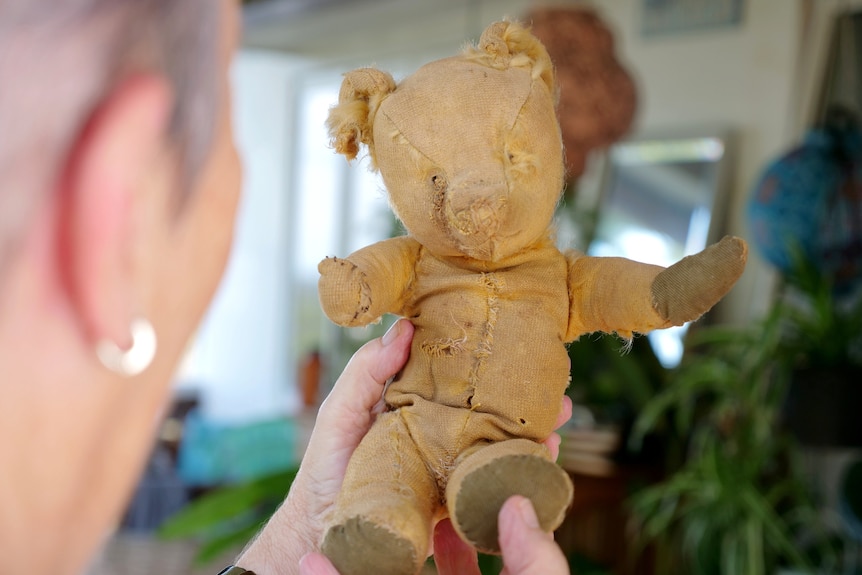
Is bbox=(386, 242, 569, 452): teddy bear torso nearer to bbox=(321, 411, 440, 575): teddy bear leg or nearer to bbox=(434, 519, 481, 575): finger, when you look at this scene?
bbox=(321, 411, 440, 575): teddy bear leg

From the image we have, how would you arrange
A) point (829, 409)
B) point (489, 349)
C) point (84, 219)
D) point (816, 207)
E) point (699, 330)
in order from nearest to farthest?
1. point (84, 219)
2. point (489, 349)
3. point (829, 409)
4. point (816, 207)
5. point (699, 330)

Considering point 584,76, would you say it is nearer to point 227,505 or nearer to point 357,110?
point 227,505

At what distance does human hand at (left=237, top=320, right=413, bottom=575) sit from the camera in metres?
0.74

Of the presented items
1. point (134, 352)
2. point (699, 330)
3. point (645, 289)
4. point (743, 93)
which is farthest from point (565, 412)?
point (743, 93)

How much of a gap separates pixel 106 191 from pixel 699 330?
2.66 meters

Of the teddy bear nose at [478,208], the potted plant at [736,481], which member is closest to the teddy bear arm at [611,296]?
the teddy bear nose at [478,208]

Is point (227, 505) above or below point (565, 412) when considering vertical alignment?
below

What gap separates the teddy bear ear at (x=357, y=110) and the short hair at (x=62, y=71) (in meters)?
0.34

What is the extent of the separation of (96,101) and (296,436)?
11.3 ft

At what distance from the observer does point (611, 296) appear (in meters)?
0.66

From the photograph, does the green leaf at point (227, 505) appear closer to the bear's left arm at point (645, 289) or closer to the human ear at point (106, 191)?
the bear's left arm at point (645, 289)

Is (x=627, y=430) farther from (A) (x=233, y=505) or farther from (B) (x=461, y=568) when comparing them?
(B) (x=461, y=568)

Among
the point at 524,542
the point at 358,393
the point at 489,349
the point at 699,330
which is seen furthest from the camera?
the point at 699,330

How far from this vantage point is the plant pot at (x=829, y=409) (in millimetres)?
2064
